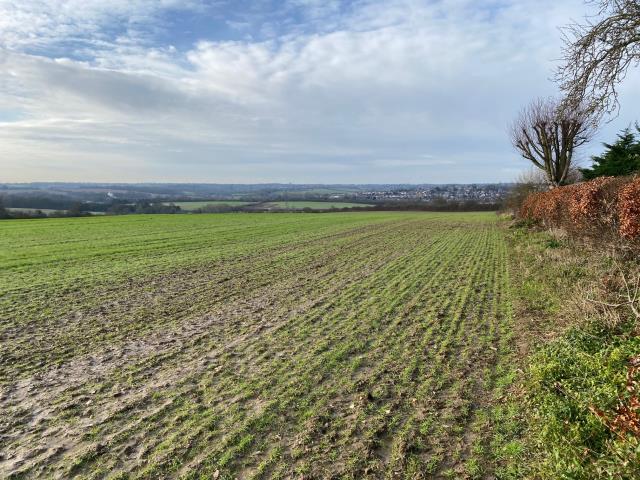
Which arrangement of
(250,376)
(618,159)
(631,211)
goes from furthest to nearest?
1. (618,159)
2. (631,211)
3. (250,376)

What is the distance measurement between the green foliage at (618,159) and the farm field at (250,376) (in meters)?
24.9

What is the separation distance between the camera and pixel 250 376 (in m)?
6.43

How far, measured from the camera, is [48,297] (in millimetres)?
11617

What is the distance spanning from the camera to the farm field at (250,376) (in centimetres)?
438

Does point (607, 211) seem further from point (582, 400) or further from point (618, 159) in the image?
point (618, 159)

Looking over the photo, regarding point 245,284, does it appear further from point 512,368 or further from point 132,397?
point 512,368

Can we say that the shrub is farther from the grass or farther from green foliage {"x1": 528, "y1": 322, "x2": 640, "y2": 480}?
green foliage {"x1": 528, "y1": 322, "x2": 640, "y2": 480}

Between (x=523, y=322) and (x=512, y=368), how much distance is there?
279cm

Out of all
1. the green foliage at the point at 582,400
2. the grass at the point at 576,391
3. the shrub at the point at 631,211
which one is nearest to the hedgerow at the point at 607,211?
the shrub at the point at 631,211

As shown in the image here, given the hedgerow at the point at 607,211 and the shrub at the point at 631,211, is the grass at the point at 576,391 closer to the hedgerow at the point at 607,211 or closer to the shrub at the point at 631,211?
the shrub at the point at 631,211

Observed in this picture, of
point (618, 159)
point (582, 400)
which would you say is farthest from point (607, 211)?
point (618, 159)

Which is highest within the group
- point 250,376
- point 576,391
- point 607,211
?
point 607,211

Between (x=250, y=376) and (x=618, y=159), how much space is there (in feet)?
123

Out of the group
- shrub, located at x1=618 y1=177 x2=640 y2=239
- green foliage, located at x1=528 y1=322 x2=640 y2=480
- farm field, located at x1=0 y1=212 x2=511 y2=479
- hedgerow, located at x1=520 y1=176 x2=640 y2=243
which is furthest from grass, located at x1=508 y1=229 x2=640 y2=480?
hedgerow, located at x1=520 y1=176 x2=640 y2=243
